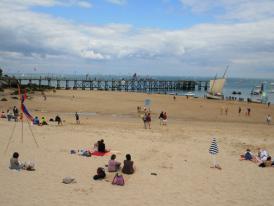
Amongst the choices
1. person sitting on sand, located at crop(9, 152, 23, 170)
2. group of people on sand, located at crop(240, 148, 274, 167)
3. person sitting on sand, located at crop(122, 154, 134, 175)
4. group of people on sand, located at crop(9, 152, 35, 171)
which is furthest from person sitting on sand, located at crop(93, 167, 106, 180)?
group of people on sand, located at crop(240, 148, 274, 167)

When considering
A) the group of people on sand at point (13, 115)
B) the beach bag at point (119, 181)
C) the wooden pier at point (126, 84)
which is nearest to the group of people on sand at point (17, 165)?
the beach bag at point (119, 181)

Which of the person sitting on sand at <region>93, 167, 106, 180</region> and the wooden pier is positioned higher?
the wooden pier

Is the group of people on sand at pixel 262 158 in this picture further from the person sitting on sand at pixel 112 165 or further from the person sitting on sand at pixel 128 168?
the person sitting on sand at pixel 112 165

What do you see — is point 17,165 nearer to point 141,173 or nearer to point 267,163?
point 141,173

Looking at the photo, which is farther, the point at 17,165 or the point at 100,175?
the point at 17,165

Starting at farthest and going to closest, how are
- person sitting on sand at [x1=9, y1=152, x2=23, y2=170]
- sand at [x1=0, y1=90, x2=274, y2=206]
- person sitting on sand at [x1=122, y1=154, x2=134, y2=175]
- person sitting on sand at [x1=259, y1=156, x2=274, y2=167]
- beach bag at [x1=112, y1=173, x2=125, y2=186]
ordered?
person sitting on sand at [x1=259, y1=156, x2=274, y2=167] < person sitting on sand at [x1=122, y1=154, x2=134, y2=175] < person sitting on sand at [x1=9, y1=152, x2=23, y2=170] < beach bag at [x1=112, y1=173, x2=125, y2=186] < sand at [x1=0, y1=90, x2=274, y2=206]

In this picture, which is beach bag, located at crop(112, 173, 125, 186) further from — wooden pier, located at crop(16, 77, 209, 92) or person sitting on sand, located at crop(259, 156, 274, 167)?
wooden pier, located at crop(16, 77, 209, 92)

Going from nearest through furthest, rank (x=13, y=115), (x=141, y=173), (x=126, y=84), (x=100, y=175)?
(x=100, y=175) < (x=141, y=173) < (x=13, y=115) < (x=126, y=84)

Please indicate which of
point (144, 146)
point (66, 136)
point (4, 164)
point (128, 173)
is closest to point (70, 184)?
point (128, 173)

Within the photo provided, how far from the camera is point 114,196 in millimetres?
9367

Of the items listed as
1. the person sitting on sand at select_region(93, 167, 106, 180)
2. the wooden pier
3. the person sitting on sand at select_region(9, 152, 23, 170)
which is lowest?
the person sitting on sand at select_region(93, 167, 106, 180)

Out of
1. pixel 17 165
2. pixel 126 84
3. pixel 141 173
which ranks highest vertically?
pixel 126 84

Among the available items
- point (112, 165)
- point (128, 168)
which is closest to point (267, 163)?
point (128, 168)

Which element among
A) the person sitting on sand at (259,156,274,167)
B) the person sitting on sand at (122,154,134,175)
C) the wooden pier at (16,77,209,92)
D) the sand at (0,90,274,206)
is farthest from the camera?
the wooden pier at (16,77,209,92)
